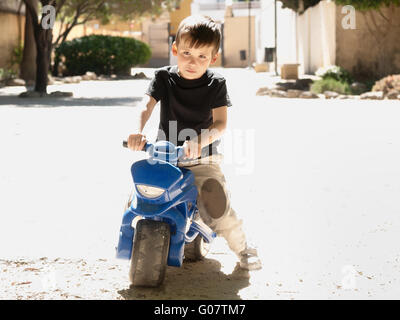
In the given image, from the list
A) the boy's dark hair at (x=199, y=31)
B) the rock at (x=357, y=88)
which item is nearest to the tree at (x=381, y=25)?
the rock at (x=357, y=88)

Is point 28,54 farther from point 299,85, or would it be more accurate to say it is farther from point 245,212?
point 245,212

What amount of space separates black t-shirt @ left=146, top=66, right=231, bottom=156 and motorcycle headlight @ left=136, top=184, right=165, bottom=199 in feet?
1.06

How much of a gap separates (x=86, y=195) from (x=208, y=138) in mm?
2624

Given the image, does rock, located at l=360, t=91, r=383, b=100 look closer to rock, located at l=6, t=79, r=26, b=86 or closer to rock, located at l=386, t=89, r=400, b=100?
rock, located at l=386, t=89, r=400, b=100

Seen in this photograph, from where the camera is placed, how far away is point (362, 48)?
20.6 m

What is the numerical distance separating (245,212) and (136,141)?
2.19m

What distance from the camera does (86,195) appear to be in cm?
557

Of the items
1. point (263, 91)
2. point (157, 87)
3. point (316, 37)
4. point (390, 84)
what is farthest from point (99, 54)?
point (157, 87)

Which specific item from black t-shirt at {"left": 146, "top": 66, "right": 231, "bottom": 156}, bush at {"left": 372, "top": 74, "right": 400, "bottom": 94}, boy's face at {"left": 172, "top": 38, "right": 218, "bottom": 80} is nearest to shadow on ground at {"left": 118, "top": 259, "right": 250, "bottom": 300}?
black t-shirt at {"left": 146, "top": 66, "right": 231, "bottom": 156}

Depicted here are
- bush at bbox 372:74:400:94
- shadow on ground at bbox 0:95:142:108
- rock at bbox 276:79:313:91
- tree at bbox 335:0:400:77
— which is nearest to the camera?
shadow on ground at bbox 0:95:142:108

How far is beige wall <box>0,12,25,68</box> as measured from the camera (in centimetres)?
2545

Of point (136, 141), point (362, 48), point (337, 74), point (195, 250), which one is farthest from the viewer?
point (362, 48)

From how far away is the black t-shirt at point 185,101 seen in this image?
10.8 ft

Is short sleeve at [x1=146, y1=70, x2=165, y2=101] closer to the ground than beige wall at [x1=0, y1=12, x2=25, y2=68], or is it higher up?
closer to the ground
